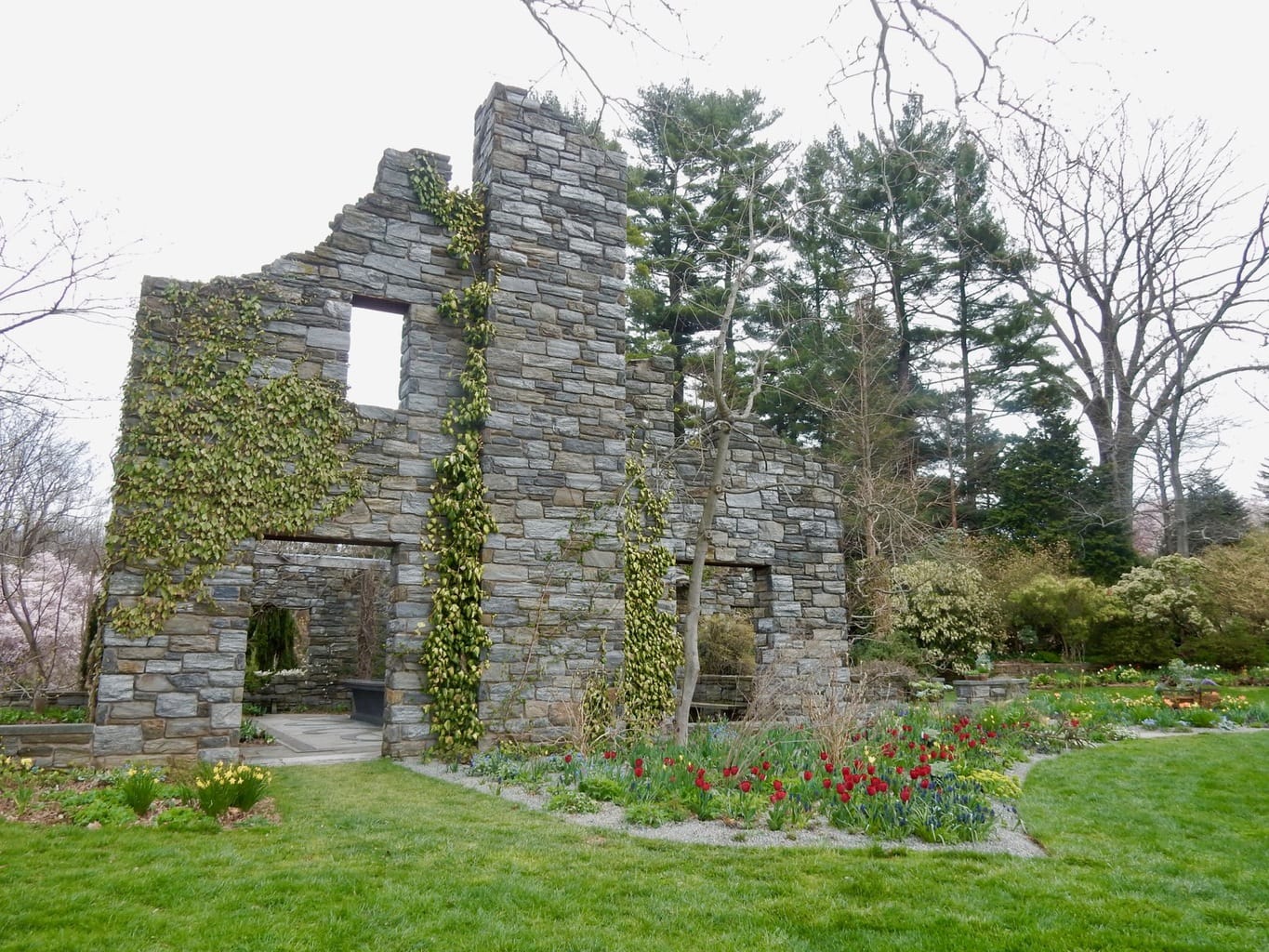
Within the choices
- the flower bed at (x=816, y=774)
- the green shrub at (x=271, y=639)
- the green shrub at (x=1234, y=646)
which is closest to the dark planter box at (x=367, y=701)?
the green shrub at (x=271, y=639)

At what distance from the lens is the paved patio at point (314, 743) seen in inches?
306

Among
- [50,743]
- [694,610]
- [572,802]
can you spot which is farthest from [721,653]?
[50,743]

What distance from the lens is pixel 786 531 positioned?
1050cm

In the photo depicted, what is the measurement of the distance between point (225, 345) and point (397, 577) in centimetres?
258

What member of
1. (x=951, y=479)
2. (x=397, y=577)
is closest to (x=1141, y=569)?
(x=951, y=479)

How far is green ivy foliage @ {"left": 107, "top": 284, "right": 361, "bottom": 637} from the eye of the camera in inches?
269

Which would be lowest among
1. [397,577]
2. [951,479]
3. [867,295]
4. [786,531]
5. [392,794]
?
[392,794]

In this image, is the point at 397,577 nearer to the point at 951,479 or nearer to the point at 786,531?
the point at 786,531

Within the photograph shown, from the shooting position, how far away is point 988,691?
11242mm

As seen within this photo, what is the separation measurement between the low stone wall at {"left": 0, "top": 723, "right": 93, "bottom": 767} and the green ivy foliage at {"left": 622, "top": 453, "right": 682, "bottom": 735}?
4614 millimetres

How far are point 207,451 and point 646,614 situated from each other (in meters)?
4.51

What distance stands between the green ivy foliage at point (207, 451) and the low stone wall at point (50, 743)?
814 mm

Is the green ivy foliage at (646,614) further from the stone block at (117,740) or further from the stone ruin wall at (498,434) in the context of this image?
the stone block at (117,740)

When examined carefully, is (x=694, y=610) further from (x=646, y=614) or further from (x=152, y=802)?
(x=152, y=802)
